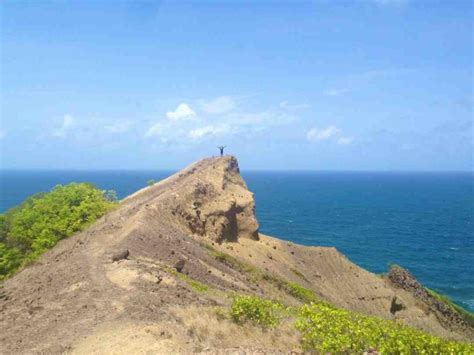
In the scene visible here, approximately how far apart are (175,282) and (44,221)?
23006 millimetres

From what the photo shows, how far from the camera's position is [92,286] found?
27734 millimetres

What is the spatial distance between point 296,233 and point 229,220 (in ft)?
198

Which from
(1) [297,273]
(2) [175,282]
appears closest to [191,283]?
(2) [175,282]

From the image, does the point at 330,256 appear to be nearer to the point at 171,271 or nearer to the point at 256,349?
the point at 171,271

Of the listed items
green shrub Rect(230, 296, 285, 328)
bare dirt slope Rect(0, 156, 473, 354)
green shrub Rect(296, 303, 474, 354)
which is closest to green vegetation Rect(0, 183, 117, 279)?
bare dirt slope Rect(0, 156, 473, 354)

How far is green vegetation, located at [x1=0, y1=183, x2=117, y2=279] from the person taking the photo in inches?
1753

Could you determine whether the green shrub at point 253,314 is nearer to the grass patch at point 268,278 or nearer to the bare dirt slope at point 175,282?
the bare dirt slope at point 175,282

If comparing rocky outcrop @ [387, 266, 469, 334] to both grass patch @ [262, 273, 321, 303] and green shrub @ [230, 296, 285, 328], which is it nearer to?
grass patch @ [262, 273, 321, 303]

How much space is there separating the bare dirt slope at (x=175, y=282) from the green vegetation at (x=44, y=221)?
7.30 ft

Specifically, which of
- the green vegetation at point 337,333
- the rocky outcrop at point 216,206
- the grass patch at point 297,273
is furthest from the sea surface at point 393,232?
the green vegetation at point 337,333

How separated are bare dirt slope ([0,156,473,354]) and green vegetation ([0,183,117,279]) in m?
2.22

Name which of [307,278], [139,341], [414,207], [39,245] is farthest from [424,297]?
[414,207]

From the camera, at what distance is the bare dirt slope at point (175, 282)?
21500 millimetres

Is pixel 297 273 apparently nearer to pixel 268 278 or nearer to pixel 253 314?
pixel 268 278
